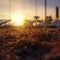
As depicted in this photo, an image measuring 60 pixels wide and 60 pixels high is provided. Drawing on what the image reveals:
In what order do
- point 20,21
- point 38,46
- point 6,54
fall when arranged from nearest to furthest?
point 6,54 < point 38,46 < point 20,21

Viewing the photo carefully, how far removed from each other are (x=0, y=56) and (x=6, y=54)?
39cm

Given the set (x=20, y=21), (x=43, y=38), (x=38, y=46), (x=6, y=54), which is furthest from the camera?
(x=20, y=21)

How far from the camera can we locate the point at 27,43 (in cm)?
1280

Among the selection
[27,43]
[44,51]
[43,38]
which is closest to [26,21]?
[43,38]

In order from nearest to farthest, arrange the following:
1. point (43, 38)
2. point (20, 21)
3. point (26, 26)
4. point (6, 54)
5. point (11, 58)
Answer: point (11, 58) → point (6, 54) → point (43, 38) → point (26, 26) → point (20, 21)

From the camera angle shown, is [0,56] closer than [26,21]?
Yes

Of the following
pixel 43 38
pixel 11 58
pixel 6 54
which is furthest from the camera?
pixel 43 38

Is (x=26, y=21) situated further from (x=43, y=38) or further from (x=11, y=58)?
(x=11, y=58)

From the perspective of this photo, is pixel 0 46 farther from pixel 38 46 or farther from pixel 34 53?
pixel 34 53

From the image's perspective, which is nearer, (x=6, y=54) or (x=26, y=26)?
(x=6, y=54)

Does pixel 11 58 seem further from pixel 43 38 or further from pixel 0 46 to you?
pixel 43 38

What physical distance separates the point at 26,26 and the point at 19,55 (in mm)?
13694

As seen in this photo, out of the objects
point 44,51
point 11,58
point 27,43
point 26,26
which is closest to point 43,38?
point 27,43

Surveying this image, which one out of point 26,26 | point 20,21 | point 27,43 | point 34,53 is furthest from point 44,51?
point 20,21
